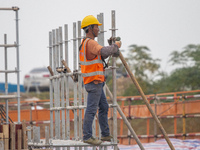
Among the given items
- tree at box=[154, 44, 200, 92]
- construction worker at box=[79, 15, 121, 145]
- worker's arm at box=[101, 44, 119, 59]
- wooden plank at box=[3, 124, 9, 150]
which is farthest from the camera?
tree at box=[154, 44, 200, 92]

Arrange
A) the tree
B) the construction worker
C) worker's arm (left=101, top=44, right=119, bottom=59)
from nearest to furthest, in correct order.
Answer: worker's arm (left=101, top=44, right=119, bottom=59), the construction worker, the tree

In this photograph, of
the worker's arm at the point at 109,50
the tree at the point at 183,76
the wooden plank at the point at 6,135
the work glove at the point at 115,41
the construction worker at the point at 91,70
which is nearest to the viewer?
the worker's arm at the point at 109,50

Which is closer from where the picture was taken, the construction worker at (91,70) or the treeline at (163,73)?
the construction worker at (91,70)

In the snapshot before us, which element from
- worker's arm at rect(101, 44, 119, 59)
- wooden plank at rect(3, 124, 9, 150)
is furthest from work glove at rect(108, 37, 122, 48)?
wooden plank at rect(3, 124, 9, 150)

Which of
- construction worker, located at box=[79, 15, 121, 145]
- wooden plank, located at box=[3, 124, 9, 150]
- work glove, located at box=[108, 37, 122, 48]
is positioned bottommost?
wooden plank, located at box=[3, 124, 9, 150]

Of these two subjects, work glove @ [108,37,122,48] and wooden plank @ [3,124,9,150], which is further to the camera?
work glove @ [108,37,122,48]

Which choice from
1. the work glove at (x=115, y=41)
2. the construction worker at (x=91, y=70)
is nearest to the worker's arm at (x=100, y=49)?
the construction worker at (x=91, y=70)

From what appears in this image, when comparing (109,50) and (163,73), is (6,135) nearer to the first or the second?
(109,50)

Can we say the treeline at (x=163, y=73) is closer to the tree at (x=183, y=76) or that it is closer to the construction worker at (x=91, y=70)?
the tree at (x=183, y=76)

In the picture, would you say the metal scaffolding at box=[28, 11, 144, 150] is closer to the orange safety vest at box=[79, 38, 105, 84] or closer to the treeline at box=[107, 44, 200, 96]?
the orange safety vest at box=[79, 38, 105, 84]

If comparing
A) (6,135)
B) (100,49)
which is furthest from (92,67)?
(6,135)

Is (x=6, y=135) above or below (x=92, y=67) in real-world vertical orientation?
below

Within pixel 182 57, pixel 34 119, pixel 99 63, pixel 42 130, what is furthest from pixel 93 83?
pixel 182 57

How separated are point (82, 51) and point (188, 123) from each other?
58.5ft
